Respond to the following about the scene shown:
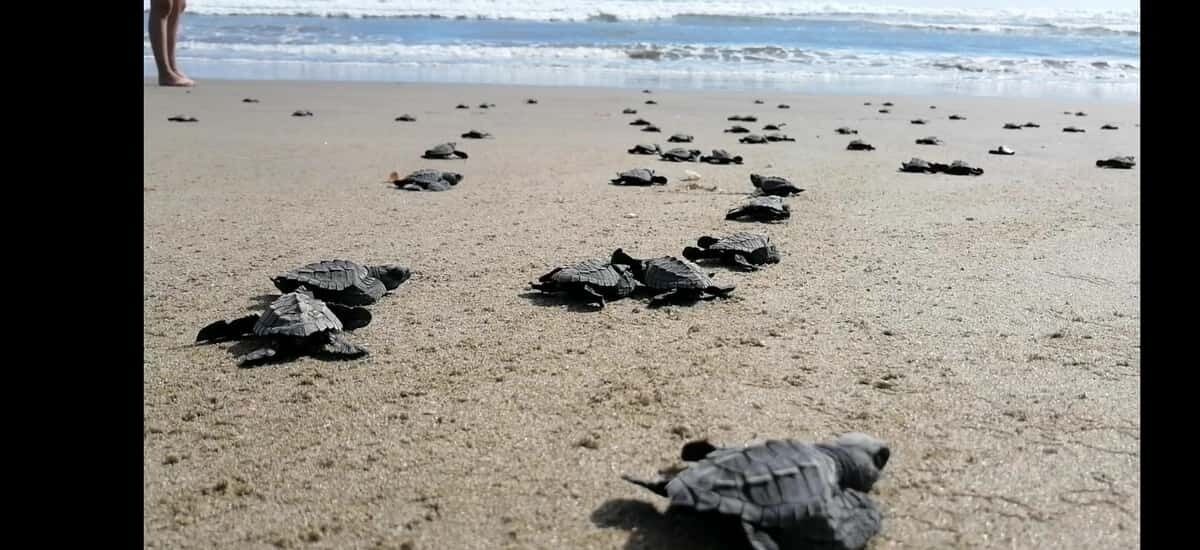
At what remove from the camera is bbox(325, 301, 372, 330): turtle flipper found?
3.81 metres

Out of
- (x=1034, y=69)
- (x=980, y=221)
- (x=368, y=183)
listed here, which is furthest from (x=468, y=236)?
(x=1034, y=69)

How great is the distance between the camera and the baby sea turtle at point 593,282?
425cm

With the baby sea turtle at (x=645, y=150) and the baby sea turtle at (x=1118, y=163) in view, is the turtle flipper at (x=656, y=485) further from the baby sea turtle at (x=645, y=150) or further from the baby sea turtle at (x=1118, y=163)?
the baby sea turtle at (x=1118, y=163)

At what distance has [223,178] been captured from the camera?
743cm

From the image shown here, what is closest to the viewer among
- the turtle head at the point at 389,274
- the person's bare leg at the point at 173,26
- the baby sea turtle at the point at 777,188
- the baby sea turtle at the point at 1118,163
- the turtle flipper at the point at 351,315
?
the turtle flipper at the point at 351,315

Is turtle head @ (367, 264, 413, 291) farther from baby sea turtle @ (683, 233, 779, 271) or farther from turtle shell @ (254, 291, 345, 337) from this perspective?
baby sea turtle @ (683, 233, 779, 271)

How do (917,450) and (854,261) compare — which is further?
(854,261)

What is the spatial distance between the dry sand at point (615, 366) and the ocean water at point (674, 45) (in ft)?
34.6

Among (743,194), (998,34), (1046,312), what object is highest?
(998,34)

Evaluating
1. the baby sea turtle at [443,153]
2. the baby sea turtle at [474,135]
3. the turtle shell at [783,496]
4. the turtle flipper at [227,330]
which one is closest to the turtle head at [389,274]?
the turtle flipper at [227,330]

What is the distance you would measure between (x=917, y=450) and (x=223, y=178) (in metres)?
6.21

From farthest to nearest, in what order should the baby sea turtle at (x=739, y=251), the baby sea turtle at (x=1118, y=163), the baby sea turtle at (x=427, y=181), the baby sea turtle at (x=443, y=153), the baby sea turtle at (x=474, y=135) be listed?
the baby sea turtle at (x=474, y=135), the baby sea turtle at (x=443, y=153), the baby sea turtle at (x=1118, y=163), the baby sea turtle at (x=427, y=181), the baby sea turtle at (x=739, y=251)
